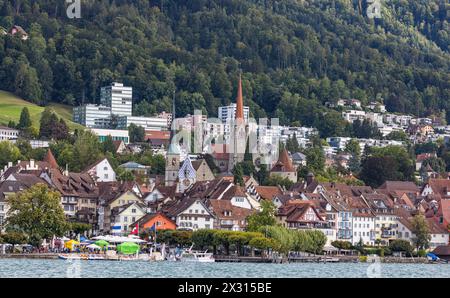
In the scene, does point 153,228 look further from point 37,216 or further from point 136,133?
point 136,133

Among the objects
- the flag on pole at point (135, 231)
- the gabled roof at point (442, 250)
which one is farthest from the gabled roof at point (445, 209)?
the flag on pole at point (135, 231)

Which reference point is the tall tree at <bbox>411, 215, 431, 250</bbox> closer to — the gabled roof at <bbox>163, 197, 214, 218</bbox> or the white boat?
the gabled roof at <bbox>163, 197, 214, 218</bbox>

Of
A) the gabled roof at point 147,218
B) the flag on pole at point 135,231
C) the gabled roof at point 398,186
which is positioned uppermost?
the gabled roof at point 398,186

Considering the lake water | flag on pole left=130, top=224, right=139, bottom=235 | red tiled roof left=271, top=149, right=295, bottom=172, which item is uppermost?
red tiled roof left=271, top=149, right=295, bottom=172

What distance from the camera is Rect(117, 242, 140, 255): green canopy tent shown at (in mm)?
82062

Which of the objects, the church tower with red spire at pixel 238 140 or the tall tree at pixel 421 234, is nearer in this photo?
the tall tree at pixel 421 234

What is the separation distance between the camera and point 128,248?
270ft

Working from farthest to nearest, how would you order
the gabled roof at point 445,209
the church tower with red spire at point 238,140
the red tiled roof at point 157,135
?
the red tiled roof at point 157,135, the church tower with red spire at point 238,140, the gabled roof at point 445,209

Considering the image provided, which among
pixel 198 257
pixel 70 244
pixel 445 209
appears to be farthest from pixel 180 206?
pixel 445 209

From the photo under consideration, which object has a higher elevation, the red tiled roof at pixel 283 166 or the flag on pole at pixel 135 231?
the red tiled roof at pixel 283 166

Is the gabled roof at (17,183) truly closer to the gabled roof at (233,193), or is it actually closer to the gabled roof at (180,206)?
the gabled roof at (180,206)

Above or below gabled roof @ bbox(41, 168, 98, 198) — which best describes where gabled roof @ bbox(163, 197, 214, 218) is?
below

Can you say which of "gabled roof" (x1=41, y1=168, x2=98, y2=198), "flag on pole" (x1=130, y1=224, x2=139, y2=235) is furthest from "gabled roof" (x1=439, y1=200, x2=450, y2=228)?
"gabled roof" (x1=41, y1=168, x2=98, y2=198)

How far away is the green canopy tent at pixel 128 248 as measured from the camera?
82.1 meters
